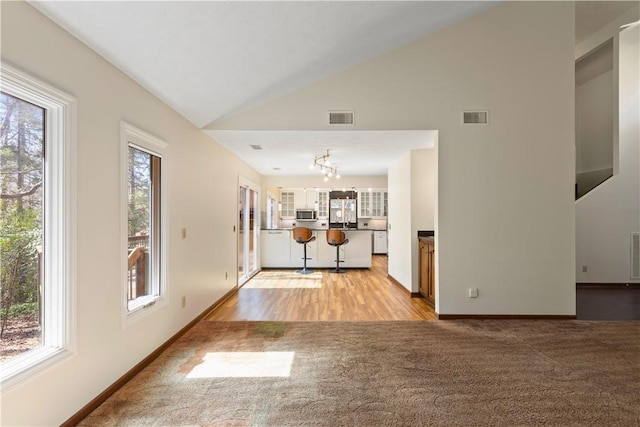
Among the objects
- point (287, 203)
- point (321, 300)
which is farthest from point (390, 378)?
point (287, 203)

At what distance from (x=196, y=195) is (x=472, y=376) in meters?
3.26

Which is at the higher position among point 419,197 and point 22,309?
point 419,197

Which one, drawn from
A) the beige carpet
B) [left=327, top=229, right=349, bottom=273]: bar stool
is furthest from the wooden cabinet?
[left=327, top=229, right=349, bottom=273]: bar stool

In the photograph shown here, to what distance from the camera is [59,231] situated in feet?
5.86

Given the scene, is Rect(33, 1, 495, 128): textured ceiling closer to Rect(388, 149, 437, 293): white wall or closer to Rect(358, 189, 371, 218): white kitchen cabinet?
Rect(388, 149, 437, 293): white wall

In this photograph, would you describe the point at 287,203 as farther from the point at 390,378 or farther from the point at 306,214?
the point at 390,378

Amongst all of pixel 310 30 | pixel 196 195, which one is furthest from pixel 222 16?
pixel 196 195

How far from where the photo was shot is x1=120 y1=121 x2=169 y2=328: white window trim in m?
2.35

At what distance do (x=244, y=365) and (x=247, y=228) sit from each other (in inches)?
158

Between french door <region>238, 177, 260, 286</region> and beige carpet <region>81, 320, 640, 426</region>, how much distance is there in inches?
108

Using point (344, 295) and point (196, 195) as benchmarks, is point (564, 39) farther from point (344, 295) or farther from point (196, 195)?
point (196, 195)

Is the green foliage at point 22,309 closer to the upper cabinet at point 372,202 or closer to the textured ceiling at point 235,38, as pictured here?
→ the textured ceiling at point 235,38

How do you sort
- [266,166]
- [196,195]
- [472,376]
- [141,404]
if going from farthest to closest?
[266,166]
[196,195]
[472,376]
[141,404]

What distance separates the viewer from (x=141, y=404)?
2.09 m
